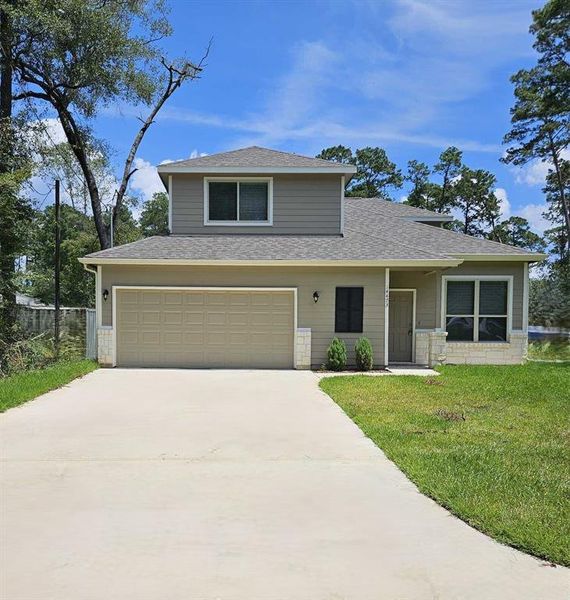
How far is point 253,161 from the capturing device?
14562 mm

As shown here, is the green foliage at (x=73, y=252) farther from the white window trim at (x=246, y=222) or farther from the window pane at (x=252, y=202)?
the window pane at (x=252, y=202)

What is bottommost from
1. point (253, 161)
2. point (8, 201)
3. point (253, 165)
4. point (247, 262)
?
point (247, 262)

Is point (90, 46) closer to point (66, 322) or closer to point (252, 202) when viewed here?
point (252, 202)

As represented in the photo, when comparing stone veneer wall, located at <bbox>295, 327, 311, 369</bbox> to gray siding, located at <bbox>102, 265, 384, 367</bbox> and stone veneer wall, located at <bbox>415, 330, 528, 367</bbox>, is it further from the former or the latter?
stone veneer wall, located at <bbox>415, 330, 528, 367</bbox>

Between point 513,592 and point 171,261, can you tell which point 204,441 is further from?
point 171,261

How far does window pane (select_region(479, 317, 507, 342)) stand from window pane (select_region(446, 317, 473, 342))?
33cm

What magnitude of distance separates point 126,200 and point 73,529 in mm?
25139

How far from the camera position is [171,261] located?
12102 mm

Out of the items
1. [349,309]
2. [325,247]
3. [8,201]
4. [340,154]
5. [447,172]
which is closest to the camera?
[349,309]

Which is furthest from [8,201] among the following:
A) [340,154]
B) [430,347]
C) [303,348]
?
[340,154]

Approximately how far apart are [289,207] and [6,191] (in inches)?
305

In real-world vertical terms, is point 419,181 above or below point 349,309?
above

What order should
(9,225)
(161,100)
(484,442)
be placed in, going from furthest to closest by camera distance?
1. (161,100)
2. (9,225)
3. (484,442)

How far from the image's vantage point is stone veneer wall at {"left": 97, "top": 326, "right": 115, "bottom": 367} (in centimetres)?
1238
